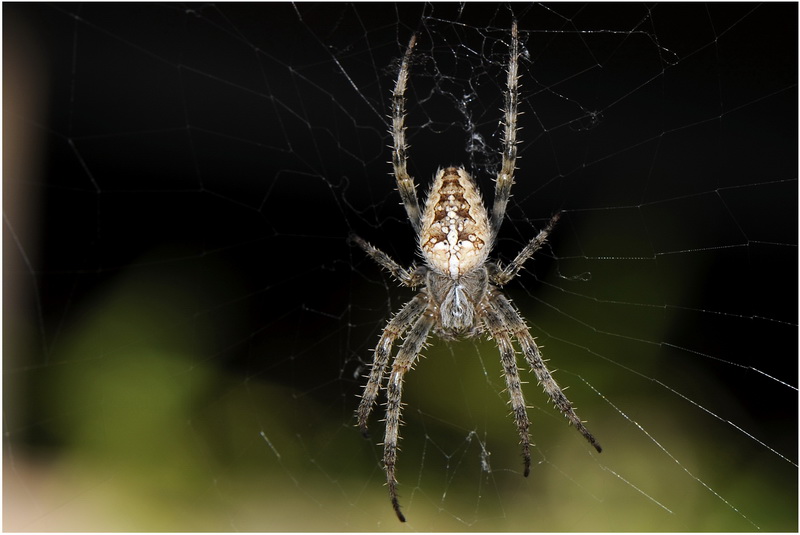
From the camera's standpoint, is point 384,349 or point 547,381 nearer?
point 547,381

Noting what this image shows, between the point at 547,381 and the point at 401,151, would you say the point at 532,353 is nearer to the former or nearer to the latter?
the point at 547,381

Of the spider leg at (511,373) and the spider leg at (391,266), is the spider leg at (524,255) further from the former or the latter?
the spider leg at (391,266)

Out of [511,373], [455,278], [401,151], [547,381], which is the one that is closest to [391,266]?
[455,278]

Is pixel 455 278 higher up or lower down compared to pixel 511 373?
higher up

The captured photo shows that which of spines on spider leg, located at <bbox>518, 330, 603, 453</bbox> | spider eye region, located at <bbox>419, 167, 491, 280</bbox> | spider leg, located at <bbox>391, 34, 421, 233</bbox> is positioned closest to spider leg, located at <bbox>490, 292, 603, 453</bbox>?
spines on spider leg, located at <bbox>518, 330, 603, 453</bbox>

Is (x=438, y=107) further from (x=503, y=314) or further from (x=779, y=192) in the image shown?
(x=779, y=192)

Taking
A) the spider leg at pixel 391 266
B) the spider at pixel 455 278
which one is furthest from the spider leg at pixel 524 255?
the spider leg at pixel 391 266

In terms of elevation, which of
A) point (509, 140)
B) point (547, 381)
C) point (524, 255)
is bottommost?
point (547, 381)

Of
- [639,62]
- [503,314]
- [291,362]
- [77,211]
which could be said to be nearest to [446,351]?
[503,314]
